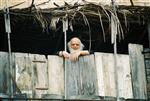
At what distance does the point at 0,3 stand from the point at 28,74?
2.62 metres

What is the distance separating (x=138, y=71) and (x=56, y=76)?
54.0 inches

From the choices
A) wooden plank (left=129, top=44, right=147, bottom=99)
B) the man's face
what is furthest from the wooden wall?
the man's face

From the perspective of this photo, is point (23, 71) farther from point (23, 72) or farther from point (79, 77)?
point (79, 77)

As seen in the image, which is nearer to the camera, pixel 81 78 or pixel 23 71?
pixel 23 71

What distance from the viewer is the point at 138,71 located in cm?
1226

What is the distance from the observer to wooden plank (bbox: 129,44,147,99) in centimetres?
1213

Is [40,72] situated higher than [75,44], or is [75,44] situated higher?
[75,44]

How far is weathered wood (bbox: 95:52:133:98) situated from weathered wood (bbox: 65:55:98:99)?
11 centimetres

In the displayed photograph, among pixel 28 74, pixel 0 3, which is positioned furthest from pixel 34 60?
pixel 0 3

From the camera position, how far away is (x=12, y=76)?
1169 cm

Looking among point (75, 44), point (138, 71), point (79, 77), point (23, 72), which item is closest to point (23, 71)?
point (23, 72)

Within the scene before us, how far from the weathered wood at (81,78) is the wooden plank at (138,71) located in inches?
26.1

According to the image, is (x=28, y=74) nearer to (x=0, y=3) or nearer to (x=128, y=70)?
(x=128, y=70)

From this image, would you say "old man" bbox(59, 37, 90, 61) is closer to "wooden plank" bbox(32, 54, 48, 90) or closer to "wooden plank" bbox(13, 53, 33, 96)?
"wooden plank" bbox(32, 54, 48, 90)
